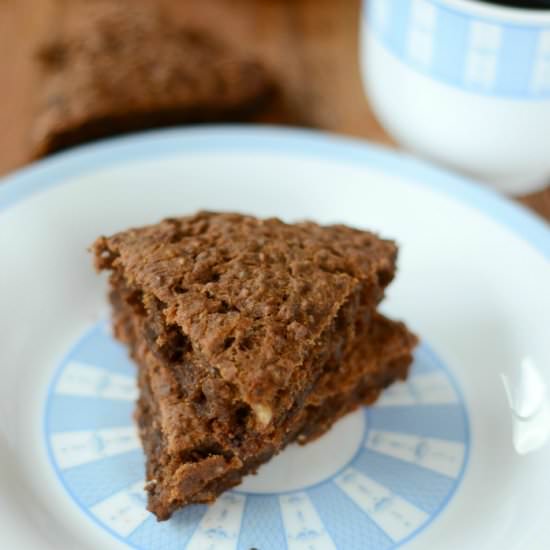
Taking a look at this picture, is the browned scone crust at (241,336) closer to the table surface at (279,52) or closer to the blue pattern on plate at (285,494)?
the blue pattern on plate at (285,494)

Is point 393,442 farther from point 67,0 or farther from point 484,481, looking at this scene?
point 67,0

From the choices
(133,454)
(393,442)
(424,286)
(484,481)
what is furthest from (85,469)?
(424,286)

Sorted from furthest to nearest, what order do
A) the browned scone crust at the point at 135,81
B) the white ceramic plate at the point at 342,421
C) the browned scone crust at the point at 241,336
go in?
the browned scone crust at the point at 135,81
the white ceramic plate at the point at 342,421
the browned scone crust at the point at 241,336

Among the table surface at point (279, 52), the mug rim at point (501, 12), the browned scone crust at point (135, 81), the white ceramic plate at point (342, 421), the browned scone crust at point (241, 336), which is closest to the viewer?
the browned scone crust at point (241, 336)

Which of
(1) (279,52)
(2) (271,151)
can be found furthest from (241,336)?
(1) (279,52)

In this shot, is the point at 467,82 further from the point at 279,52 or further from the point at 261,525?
the point at 261,525

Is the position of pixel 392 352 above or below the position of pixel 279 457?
above

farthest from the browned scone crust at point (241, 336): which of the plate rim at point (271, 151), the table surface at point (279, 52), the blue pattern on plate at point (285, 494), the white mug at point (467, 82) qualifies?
the table surface at point (279, 52)

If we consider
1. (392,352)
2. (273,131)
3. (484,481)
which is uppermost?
(273,131)
